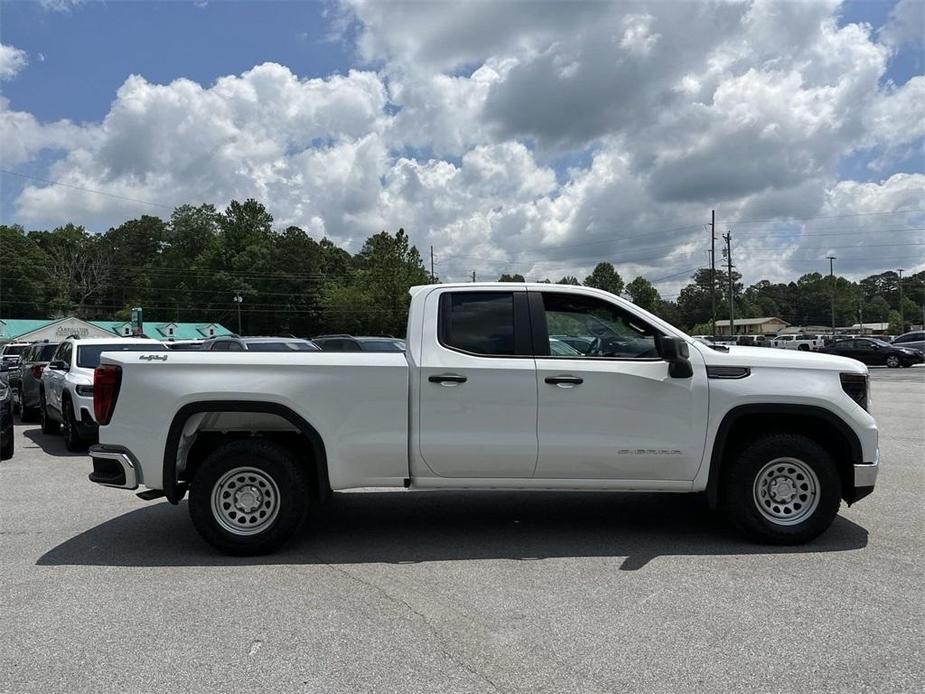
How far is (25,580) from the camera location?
15.6 feet

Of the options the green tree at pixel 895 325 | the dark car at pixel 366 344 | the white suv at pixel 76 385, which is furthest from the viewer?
the green tree at pixel 895 325

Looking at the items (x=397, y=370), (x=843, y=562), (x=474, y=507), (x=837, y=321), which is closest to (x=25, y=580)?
(x=397, y=370)

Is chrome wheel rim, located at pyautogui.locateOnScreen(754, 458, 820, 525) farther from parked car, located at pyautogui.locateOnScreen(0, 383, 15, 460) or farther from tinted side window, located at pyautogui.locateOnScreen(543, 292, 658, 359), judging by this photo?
parked car, located at pyautogui.locateOnScreen(0, 383, 15, 460)

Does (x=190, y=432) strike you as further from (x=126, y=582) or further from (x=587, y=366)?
(x=587, y=366)

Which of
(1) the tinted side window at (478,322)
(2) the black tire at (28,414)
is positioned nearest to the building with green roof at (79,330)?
(2) the black tire at (28,414)

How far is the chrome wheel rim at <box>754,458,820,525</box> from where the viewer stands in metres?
5.27

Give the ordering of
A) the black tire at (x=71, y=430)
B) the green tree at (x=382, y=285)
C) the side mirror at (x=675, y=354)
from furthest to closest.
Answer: the green tree at (x=382, y=285) → the black tire at (x=71, y=430) → the side mirror at (x=675, y=354)

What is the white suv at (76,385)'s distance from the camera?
10078 millimetres

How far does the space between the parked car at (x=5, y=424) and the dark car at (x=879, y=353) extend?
32.0 m

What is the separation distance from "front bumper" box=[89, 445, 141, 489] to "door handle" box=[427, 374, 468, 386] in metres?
2.28

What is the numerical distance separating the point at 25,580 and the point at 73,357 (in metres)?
7.21

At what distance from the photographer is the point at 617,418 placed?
5.14 meters

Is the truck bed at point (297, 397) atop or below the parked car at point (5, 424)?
atop

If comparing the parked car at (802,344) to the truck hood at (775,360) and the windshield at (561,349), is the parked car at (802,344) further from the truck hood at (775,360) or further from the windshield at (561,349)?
the windshield at (561,349)
